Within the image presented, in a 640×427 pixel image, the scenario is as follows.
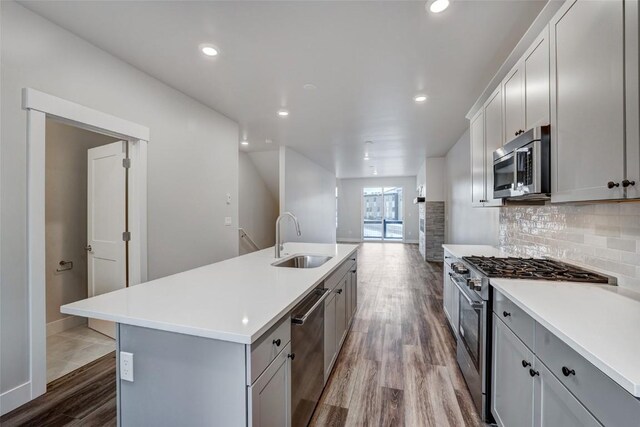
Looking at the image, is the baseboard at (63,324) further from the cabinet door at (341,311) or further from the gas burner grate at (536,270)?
the gas burner grate at (536,270)

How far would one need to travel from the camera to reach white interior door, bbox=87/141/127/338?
2.81 m

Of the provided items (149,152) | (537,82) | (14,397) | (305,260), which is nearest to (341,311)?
(305,260)

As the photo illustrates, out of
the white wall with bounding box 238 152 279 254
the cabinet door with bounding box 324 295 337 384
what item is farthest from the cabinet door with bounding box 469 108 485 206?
the white wall with bounding box 238 152 279 254

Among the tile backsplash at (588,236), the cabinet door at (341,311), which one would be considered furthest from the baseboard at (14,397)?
the tile backsplash at (588,236)

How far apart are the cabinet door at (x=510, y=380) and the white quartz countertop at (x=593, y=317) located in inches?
9.3

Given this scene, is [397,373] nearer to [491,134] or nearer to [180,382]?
[180,382]

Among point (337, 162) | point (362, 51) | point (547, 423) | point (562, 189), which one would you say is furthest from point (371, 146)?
point (547, 423)

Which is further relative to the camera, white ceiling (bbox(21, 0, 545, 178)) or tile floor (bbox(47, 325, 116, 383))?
tile floor (bbox(47, 325, 116, 383))

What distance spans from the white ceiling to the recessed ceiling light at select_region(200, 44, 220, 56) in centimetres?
5

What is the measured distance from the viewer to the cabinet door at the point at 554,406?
93 cm

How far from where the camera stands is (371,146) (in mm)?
5887

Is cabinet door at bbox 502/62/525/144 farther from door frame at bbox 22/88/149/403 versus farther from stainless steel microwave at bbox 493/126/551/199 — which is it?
door frame at bbox 22/88/149/403

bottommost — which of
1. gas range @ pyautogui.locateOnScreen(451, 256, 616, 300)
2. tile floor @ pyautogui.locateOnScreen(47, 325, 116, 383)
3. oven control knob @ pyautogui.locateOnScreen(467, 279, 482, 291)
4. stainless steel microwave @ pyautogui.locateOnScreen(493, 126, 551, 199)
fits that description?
tile floor @ pyautogui.locateOnScreen(47, 325, 116, 383)

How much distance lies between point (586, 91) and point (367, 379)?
230 cm
